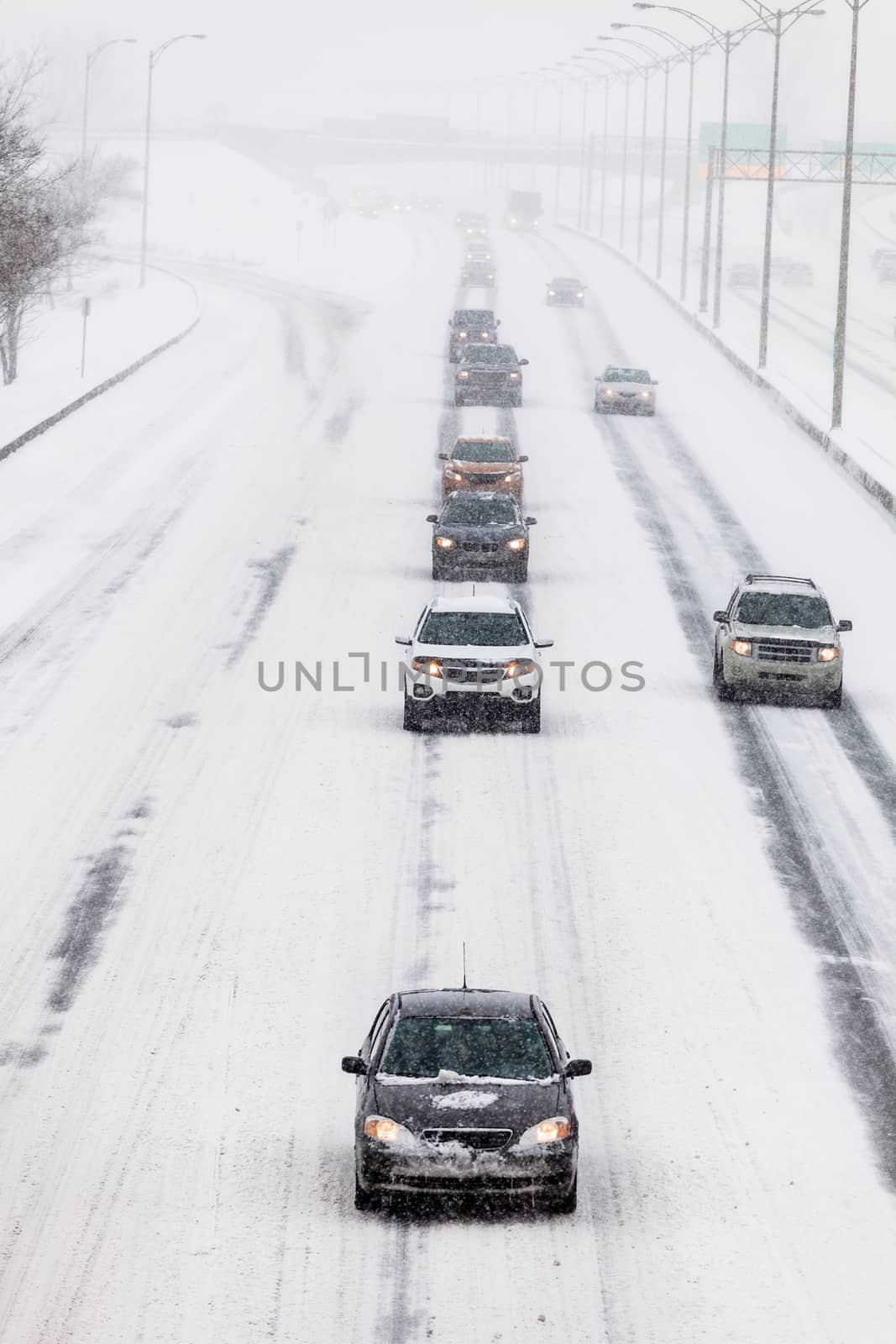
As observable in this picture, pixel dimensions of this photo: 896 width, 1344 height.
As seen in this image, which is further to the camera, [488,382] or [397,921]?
[488,382]

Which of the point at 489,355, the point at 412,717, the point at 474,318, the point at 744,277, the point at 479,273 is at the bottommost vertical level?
the point at 412,717

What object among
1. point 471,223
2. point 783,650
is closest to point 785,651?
point 783,650

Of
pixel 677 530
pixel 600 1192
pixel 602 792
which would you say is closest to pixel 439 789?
pixel 602 792

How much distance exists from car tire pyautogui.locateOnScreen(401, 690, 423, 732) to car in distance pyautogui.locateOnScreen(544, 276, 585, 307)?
191ft

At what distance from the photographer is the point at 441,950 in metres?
18.5

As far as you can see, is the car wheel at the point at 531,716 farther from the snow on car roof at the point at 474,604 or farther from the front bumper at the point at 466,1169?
the front bumper at the point at 466,1169

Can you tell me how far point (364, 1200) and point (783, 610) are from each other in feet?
50.9

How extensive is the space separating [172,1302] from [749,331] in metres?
69.0

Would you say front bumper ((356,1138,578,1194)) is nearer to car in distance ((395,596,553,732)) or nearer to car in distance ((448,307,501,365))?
car in distance ((395,596,553,732))

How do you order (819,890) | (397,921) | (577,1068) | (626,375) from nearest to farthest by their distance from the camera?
(577,1068)
(397,921)
(819,890)
(626,375)

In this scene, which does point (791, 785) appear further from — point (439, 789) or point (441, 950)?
point (441, 950)

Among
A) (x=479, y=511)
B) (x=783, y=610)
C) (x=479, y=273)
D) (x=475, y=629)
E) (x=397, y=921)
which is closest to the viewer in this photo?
(x=397, y=921)

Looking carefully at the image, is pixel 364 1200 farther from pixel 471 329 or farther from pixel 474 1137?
pixel 471 329

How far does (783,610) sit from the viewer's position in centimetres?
2738
